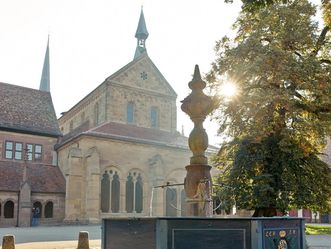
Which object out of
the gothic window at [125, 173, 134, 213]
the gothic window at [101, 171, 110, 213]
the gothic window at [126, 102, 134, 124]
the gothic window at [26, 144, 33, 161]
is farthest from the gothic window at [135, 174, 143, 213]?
the gothic window at [26, 144, 33, 161]

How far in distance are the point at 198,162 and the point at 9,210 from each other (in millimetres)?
26299

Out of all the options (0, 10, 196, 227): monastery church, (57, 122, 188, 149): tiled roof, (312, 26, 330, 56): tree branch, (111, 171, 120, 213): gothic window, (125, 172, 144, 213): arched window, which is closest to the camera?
(312, 26, 330, 56): tree branch

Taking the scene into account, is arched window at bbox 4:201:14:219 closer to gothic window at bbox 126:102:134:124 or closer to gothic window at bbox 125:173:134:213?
gothic window at bbox 125:173:134:213

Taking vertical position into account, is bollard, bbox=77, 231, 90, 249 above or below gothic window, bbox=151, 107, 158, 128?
below

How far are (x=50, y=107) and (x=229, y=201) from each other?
26.6m

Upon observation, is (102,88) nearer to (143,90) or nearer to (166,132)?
(143,90)

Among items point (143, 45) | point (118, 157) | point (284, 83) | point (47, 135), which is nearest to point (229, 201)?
point (284, 83)

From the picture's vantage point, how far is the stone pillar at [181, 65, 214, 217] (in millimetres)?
8633

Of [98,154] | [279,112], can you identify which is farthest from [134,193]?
[279,112]

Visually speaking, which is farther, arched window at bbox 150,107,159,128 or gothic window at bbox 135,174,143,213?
arched window at bbox 150,107,159,128

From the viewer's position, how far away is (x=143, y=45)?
2046 inches

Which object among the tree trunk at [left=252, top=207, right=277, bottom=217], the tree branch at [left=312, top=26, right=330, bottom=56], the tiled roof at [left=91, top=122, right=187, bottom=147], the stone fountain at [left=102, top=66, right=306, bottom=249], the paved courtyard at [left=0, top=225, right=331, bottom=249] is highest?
the tree branch at [left=312, top=26, right=330, bottom=56]

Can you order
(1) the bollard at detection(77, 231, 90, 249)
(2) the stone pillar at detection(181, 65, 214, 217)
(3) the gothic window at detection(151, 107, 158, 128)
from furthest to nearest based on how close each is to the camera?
1. (3) the gothic window at detection(151, 107, 158, 128)
2. (1) the bollard at detection(77, 231, 90, 249)
3. (2) the stone pillar at detection(181, 65, 214, 217)

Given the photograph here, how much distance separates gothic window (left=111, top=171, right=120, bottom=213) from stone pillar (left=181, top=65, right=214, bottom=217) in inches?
1051
